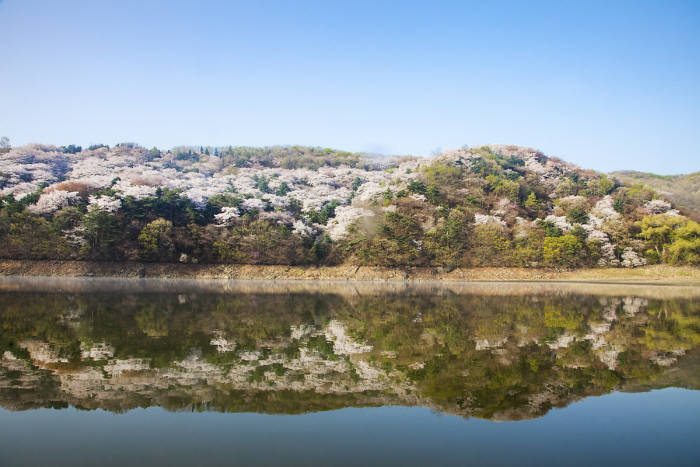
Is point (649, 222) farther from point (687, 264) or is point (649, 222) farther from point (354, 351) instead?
point (354, 351)

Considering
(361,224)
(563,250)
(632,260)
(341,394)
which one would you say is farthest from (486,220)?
(341,394)

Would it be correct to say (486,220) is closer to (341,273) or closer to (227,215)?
(341,273)

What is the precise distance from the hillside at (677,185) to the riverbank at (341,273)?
2551 cm

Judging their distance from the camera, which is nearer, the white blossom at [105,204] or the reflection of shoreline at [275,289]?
the reflection of shoreline at [275,289]

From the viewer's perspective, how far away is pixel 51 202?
4175 centimetres

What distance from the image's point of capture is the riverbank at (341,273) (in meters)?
40.1

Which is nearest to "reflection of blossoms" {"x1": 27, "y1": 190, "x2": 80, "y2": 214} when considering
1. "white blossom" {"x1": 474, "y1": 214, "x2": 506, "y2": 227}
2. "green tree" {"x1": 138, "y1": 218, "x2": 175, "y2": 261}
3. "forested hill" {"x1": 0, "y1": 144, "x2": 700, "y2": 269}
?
"forested hill" {"x1": 0, "y1": 144, "x2": 700, "y2": 269}

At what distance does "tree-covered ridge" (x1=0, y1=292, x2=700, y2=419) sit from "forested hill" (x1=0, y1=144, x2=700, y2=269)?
25.6 metres

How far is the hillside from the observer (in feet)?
222

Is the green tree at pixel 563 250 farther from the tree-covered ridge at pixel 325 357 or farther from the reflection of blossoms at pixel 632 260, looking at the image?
the tree-covered ridge at pixel 325 357

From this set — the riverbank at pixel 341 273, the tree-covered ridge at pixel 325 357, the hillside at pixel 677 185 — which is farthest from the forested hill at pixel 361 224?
the tree-covered ridge at pixel 325 357

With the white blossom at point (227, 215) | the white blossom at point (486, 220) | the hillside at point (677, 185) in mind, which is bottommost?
the white blossom at point (227, 215)

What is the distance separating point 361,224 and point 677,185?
73.4 metres

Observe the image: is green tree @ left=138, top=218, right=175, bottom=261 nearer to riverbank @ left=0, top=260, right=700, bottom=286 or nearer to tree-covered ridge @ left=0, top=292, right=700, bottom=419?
riverbank @ left=0, top=260, right=700, bottom=286
